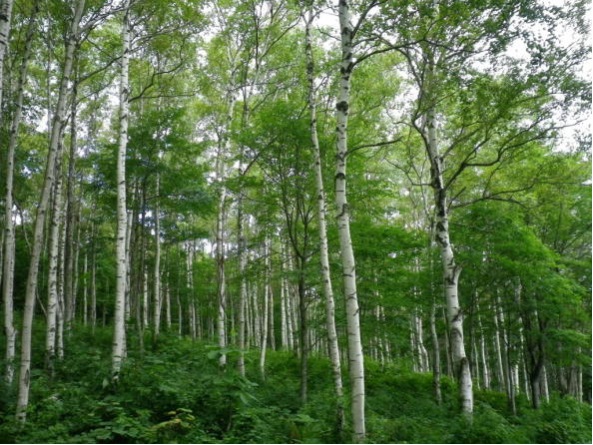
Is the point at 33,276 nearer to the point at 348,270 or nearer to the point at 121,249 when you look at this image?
the point at 121,249

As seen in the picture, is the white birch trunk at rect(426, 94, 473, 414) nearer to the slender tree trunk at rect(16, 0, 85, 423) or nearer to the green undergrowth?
the green undergrowth

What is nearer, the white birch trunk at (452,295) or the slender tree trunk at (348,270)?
the slender tree trunk at (348,270)

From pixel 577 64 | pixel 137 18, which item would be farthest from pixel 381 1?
pixel 137 18

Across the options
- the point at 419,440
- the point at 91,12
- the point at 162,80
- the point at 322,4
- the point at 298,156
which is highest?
the point at 162,80

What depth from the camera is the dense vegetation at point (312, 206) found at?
6.45m

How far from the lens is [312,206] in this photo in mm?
10742

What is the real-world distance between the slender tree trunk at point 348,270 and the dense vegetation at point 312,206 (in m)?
0.03

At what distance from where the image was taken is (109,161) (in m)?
12.1

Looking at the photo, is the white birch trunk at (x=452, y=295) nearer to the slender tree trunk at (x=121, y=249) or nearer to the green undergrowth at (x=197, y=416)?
the green undergrowth at (x=197, y=416)

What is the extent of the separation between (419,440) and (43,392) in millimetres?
6383

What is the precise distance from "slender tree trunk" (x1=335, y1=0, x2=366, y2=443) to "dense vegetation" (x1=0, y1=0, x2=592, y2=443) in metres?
0.03

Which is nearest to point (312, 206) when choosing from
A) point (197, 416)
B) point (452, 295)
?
point (452, 295)

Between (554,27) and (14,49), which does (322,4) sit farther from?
(14,49)

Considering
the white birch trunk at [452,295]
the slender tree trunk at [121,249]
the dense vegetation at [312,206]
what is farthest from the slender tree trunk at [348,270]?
the slender tree trunk at [121,249]
